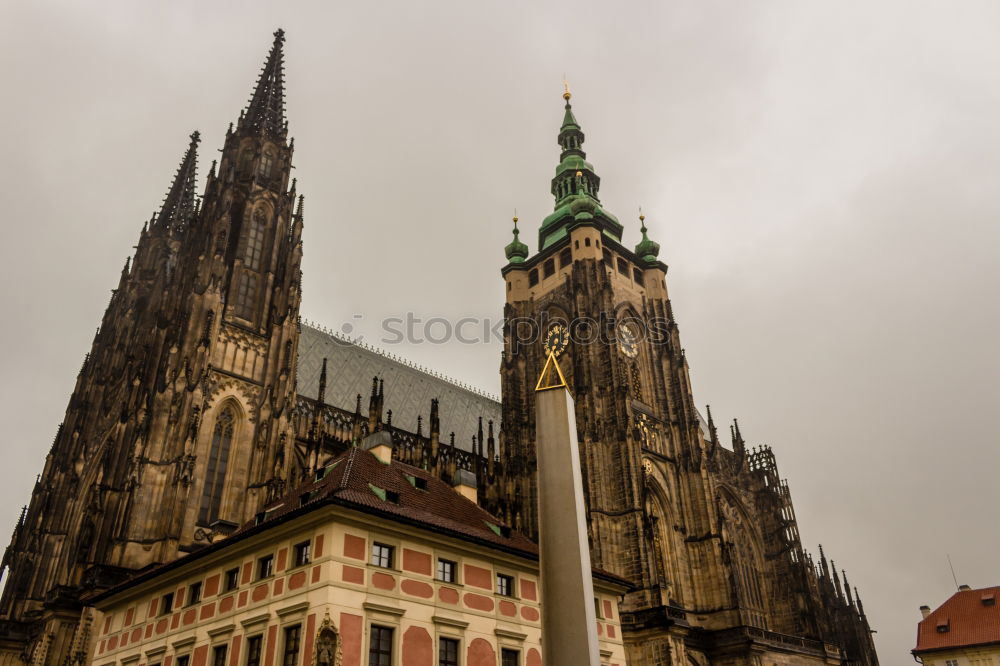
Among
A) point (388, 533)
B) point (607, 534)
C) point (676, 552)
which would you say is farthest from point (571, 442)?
point (676, 552)

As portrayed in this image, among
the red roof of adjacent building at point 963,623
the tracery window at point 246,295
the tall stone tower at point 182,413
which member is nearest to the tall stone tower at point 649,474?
the red roof of adjacent building at point 963,623

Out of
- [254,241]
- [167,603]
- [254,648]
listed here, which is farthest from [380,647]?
[254,241]

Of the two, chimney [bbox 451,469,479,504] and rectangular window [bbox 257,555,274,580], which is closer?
rectangular window [bbox 257,555,274,580]

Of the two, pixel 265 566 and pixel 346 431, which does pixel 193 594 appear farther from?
pixel 346 431

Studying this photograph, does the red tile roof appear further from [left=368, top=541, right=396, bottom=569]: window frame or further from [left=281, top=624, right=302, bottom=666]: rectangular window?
[left=281, top=624, right=302, bottom=666]: rectangular window

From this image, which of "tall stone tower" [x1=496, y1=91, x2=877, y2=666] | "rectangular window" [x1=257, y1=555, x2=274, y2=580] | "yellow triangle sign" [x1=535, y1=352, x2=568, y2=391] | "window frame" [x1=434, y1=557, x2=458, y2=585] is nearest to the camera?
"yellow triangle sign" [x1=535, y1=352, x2=568, y2=391]

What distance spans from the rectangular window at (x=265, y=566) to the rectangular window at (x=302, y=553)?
3.48 ft

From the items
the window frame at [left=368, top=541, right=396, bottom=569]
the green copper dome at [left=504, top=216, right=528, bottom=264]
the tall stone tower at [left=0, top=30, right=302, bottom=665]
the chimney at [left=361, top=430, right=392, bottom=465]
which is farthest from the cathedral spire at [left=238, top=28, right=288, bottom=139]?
the window frame at [left=368, top=541, right=396, bottom=569]

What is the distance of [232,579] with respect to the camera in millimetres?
23062

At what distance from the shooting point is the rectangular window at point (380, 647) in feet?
65.4

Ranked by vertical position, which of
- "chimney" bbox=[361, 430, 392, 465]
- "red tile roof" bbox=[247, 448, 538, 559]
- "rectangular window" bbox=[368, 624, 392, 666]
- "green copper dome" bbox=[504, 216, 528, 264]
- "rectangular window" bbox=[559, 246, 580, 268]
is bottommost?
"rectangular window" bbox=[368, 624, 392, 666]

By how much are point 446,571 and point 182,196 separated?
48.0 meters

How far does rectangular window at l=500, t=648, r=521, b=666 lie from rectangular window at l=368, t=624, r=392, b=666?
4.11 meters

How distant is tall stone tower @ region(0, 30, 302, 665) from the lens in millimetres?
32125
